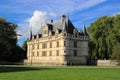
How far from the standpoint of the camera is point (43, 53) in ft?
260

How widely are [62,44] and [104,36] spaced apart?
12.4 meters

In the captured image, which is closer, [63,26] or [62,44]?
[62,44]

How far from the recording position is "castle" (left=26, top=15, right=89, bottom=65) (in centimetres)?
7006

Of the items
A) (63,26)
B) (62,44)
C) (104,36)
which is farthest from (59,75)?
(104,36)

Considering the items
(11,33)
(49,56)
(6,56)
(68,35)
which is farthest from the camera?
(6,56)

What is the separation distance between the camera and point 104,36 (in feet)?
247

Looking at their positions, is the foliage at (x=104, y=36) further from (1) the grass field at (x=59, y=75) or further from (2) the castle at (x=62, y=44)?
(1) the grass field at (x=59, y=75)

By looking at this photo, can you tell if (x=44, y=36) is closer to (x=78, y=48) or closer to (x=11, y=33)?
(x=78, y=48)

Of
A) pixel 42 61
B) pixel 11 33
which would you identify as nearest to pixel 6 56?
pixel 42 61

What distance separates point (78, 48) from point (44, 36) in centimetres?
1135

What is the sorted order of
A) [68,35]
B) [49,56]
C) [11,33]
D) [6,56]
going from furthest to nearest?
[6,56] → [49,56] → [68,35] → [11,33]

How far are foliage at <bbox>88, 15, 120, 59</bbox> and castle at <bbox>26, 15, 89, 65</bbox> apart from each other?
3365mm

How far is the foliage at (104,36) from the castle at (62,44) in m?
3.37

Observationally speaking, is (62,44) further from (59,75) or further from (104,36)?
(59,75)
